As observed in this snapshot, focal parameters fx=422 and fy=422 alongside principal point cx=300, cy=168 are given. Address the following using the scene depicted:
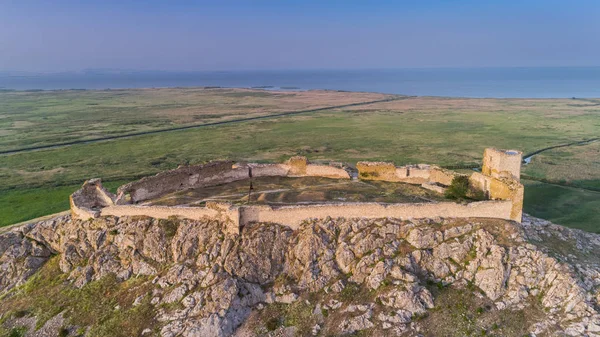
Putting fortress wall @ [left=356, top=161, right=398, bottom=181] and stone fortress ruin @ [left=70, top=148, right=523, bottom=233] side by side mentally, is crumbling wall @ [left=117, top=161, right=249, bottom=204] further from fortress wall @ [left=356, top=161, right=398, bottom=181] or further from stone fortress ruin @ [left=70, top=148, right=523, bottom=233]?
fortress wall @ [left=356, top=161, right=398, bottom=181]

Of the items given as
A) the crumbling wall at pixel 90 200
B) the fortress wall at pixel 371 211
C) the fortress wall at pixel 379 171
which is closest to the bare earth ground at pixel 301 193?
the fortress wall at pixel 379 171

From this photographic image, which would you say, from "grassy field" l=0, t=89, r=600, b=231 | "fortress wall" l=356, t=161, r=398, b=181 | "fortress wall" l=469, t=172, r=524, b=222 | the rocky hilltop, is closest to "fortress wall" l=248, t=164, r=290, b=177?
"fortress wall" l=356, t=161, r=398, b=181

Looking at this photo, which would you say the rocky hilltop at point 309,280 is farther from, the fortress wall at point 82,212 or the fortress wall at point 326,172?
the fortress wall at point 326,172

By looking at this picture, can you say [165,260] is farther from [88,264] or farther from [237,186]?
[237,186]

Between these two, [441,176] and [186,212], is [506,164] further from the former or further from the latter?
[186,212]

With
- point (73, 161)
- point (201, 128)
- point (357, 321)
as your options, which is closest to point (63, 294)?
point (357, 321)

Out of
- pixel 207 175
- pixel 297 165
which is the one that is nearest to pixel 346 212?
pixel 297 165
